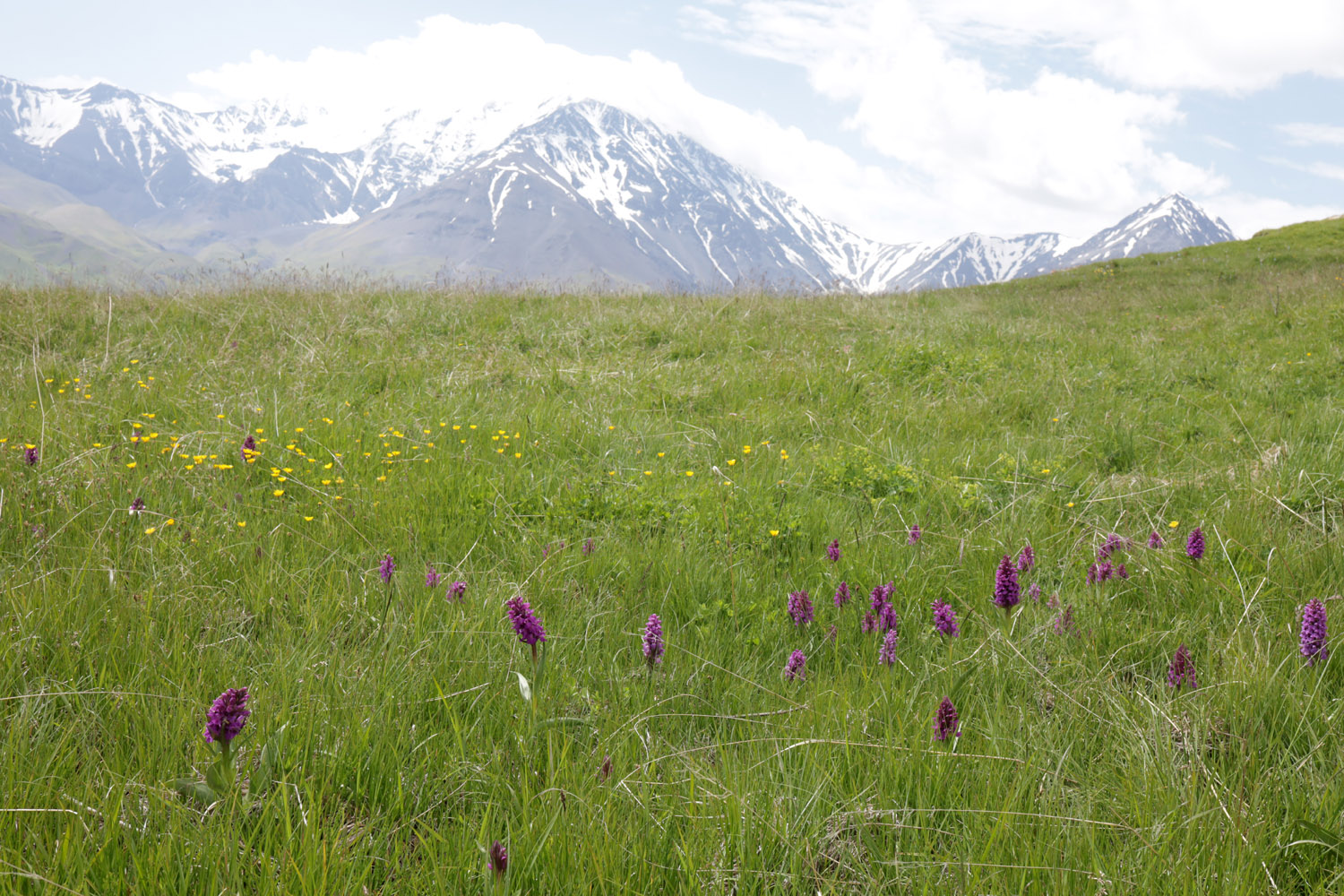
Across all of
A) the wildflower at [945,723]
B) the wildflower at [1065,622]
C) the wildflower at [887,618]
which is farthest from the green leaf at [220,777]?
the wildflower at [1065,622]

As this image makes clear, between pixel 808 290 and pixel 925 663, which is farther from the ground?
pixel 808 290

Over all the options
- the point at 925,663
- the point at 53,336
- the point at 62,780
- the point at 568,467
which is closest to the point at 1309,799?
the point at 925,663

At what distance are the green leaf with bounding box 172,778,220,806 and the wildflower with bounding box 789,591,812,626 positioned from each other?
187cm

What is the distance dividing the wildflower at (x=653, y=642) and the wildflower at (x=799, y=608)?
607 millimetres

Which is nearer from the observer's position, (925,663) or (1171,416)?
(925,663)

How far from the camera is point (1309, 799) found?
1.79 m

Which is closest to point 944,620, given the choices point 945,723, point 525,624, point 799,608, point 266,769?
point 799,608

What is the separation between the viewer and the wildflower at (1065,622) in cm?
270

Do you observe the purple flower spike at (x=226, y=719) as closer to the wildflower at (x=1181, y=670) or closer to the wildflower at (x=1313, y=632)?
the wildflower at (x=1181, y=670)

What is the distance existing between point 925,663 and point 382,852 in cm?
179

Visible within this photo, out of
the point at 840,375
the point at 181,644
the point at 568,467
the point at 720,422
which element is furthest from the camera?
the point at 840,375

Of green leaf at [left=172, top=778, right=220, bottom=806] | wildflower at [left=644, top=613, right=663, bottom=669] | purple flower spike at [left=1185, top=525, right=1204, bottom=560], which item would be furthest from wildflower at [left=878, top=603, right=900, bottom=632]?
green leaf at [left=172, top=778, right=220, bottom=806]

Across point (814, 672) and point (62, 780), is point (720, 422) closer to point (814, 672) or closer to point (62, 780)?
point (814, 672)

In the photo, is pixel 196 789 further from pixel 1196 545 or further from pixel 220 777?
pixel 1196 545
